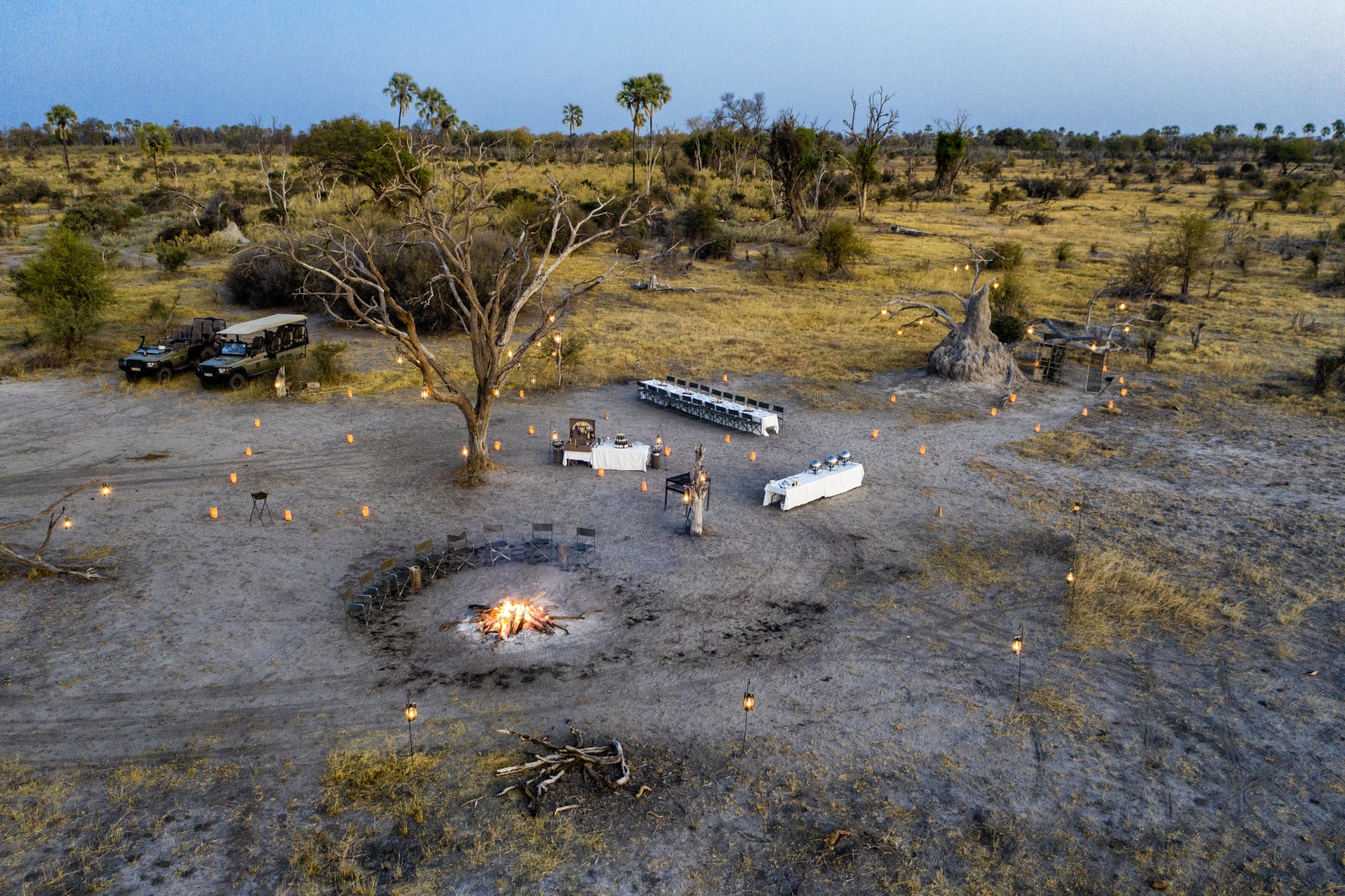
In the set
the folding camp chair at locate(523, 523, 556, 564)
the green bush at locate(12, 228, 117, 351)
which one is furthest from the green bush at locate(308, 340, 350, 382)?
the folding camp chair at locate(523, 523, 556, 564)

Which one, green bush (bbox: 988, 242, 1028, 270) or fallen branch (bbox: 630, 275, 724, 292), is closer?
green bush (bbox: 988, 242, 1028, 270)

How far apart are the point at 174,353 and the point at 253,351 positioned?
99.7 inches

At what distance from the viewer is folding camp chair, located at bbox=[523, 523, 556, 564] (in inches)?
591

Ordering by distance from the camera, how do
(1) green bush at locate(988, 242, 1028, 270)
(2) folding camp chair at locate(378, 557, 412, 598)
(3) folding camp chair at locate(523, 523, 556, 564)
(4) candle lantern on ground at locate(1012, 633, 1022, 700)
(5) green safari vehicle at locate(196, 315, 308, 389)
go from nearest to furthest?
(4) candle lantern on ground at locate(1012, 633, 1022, 700), (2) folding camp chair at locate(378, 557, 412, 598), (3) folding camp chair at locate(523, 523, 556, 564), (5) green safari vehicle at locate(196, 315, 308, 389), (1) green bush at locate(988, 242, 1028, 270)

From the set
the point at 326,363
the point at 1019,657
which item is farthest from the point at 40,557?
the point at 1019,657

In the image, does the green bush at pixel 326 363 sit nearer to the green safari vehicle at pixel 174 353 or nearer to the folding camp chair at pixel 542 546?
the green safari vehicle at pixel 174 353

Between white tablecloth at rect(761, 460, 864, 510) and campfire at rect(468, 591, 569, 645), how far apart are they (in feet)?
21.7

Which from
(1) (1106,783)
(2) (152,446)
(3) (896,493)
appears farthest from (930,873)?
(2) (152,446)

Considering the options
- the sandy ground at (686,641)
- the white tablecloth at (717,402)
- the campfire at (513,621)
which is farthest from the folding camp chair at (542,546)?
the white tablecloth at (717,402)

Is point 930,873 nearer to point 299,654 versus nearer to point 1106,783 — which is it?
point 1106,783

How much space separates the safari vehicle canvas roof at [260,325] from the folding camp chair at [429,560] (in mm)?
15670

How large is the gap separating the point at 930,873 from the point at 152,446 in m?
21.2

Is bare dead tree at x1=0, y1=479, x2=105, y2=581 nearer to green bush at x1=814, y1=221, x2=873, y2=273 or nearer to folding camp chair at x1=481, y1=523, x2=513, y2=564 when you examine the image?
folding camp chair at x1=481, y1=523, x2=513, y2=564

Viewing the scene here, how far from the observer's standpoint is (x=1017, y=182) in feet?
257
